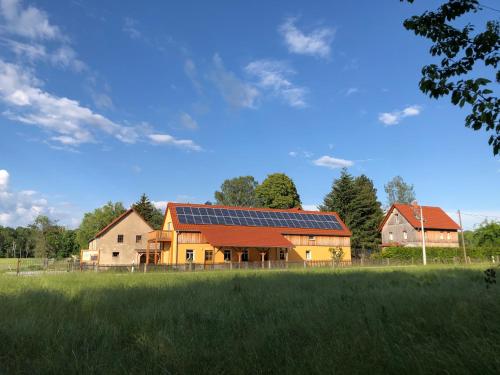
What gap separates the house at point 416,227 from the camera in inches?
2322

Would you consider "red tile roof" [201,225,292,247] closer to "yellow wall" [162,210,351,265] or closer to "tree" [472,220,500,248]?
"yellow wall" [162,210,351,265]

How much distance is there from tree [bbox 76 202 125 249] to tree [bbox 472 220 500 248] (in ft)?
201

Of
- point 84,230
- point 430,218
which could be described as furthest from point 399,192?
point 84,230

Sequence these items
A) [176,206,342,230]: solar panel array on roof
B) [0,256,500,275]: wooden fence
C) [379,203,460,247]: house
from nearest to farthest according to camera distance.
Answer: [0,256,500,275]: wooden fence → [176,206,342,230]: solar panel array on roof → [379,203,460,247]: house

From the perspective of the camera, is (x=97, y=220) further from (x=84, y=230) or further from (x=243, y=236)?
(x=243, y=236)

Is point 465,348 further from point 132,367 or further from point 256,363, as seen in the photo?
point 132,367

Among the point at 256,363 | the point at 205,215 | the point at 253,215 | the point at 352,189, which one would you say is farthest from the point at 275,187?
the point at 256,363

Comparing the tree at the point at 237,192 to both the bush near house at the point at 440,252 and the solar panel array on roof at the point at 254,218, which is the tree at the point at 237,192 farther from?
the bush near house at the point at 440,252

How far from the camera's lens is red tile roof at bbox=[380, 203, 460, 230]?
59.0 m

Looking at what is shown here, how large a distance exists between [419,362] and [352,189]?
60.4 metres

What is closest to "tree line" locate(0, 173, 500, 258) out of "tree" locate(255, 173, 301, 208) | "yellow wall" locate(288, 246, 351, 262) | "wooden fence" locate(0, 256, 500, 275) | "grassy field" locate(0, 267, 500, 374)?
"tree" locate(255, 173, 301, 208)

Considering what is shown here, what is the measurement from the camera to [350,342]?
5.60 m

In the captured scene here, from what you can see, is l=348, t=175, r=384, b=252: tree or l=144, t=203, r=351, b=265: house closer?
l=144, t=203, r=351, b=265: house

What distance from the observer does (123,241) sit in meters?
52.3
